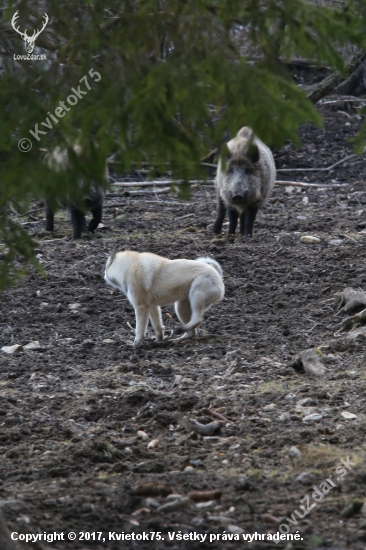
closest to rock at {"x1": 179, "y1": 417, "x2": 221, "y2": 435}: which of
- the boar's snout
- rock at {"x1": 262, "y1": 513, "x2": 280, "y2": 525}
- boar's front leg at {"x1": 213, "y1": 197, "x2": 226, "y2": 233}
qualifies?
rock at {"x1": 262, "y1": 513, "x2": 280, "y2": 525}

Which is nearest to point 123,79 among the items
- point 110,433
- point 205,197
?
point 110,433

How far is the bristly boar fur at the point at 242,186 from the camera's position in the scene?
1222 cm

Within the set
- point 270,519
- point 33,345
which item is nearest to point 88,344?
point 33,345

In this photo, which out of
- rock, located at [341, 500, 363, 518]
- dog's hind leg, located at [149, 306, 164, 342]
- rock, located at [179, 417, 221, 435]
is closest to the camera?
rock, located at [341, 500, 363, 518]

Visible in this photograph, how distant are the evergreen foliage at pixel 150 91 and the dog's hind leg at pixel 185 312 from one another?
3.99m

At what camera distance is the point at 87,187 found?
3777mm

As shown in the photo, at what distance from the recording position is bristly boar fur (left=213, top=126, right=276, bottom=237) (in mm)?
12219

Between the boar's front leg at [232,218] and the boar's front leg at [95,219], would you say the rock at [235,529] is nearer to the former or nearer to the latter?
the boar's front leg at [232,218]

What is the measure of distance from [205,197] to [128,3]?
11.6 metres

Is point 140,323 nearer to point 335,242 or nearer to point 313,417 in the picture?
point 313,417

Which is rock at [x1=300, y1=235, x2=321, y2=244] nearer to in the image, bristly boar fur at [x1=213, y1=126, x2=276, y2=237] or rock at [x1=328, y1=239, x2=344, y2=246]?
rock at [x1=328, y1=239, x2=344, y2=246]

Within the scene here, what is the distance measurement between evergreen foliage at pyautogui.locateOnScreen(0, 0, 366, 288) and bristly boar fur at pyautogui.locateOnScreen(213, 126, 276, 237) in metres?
7.98

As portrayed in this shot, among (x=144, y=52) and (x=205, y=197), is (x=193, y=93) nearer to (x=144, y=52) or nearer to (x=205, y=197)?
(x=144, y=52)

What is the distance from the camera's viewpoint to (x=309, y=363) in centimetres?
655
